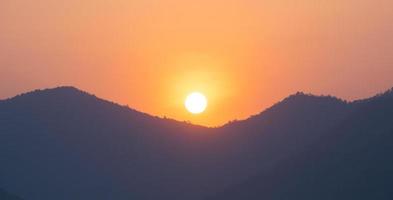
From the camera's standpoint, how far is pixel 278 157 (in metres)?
94.4

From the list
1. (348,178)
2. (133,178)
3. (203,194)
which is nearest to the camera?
(348,178)

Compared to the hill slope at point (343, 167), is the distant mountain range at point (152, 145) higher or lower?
higher

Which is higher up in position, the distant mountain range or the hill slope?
the distant mountain range

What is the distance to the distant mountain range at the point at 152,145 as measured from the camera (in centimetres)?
8488

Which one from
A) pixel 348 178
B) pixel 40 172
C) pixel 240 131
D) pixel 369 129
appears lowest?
pixel 348 178

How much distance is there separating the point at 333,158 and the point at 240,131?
78.1 feet

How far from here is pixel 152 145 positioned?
102m

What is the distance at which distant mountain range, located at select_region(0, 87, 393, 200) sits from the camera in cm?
8488

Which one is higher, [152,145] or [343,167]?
[152,145]

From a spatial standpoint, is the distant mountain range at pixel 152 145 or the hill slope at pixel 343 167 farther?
the distant mountain range at pixel 152 145

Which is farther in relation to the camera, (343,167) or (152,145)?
(152,145)

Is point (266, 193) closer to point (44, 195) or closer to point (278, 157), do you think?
point (278, 157)

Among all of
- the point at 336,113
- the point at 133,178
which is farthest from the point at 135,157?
the point at 336,113

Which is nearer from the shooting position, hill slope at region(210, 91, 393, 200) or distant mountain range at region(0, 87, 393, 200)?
hill slope at region(210, 91, 393, 200)
